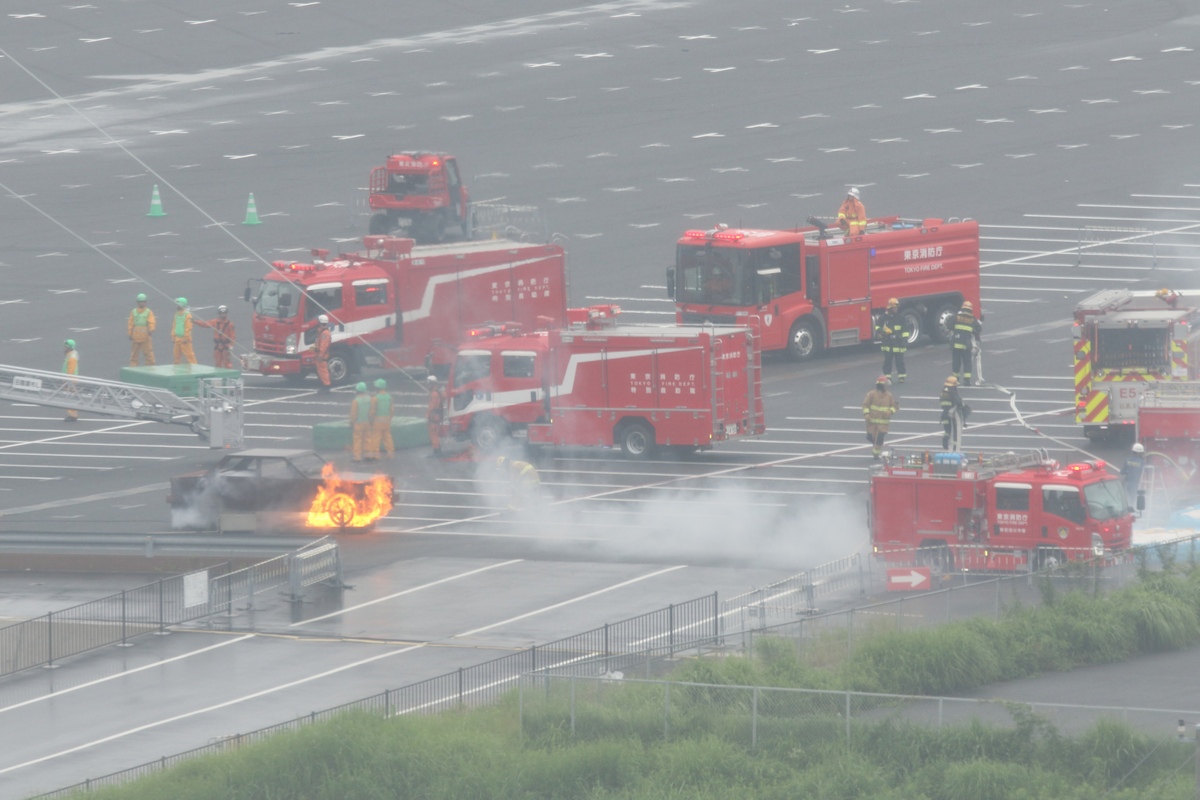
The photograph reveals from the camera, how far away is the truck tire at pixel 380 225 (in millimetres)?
63031

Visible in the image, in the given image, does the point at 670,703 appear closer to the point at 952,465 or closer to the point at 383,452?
the point at 952,465

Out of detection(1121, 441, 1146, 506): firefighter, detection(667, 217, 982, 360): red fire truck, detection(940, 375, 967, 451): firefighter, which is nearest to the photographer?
detection(1121, 441, 1146, 506): firefighter

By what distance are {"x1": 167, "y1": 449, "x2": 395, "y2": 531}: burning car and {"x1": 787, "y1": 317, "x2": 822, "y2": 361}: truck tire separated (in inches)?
562

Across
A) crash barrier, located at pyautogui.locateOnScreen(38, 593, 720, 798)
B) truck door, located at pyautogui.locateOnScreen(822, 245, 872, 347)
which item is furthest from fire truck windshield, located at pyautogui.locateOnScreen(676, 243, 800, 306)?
crash barrier, located at pyautogui.locateOnScreen(38, 593, 720, 798)

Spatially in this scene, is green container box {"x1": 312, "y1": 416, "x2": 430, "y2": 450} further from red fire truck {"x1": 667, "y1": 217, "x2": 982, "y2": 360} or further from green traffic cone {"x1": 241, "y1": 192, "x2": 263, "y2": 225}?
green traffic cone {"x1": 241, "y1": 192, "x2": 263, "y2": 225}

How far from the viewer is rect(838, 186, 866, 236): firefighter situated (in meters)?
49.9

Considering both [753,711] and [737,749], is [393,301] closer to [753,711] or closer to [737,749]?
[753,711]

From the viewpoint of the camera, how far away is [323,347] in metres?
48.2

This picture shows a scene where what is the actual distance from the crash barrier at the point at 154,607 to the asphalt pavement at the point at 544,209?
58 centimetres

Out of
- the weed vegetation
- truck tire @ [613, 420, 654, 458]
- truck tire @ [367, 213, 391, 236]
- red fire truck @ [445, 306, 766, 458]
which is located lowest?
the weed vegetation

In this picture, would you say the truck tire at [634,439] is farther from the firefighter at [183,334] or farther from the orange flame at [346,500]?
the firefighter at [183,334]

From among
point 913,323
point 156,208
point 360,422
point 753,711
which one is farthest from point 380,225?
point 753,711

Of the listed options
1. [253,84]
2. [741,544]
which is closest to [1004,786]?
[741,544]

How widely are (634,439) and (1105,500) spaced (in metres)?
11.9
